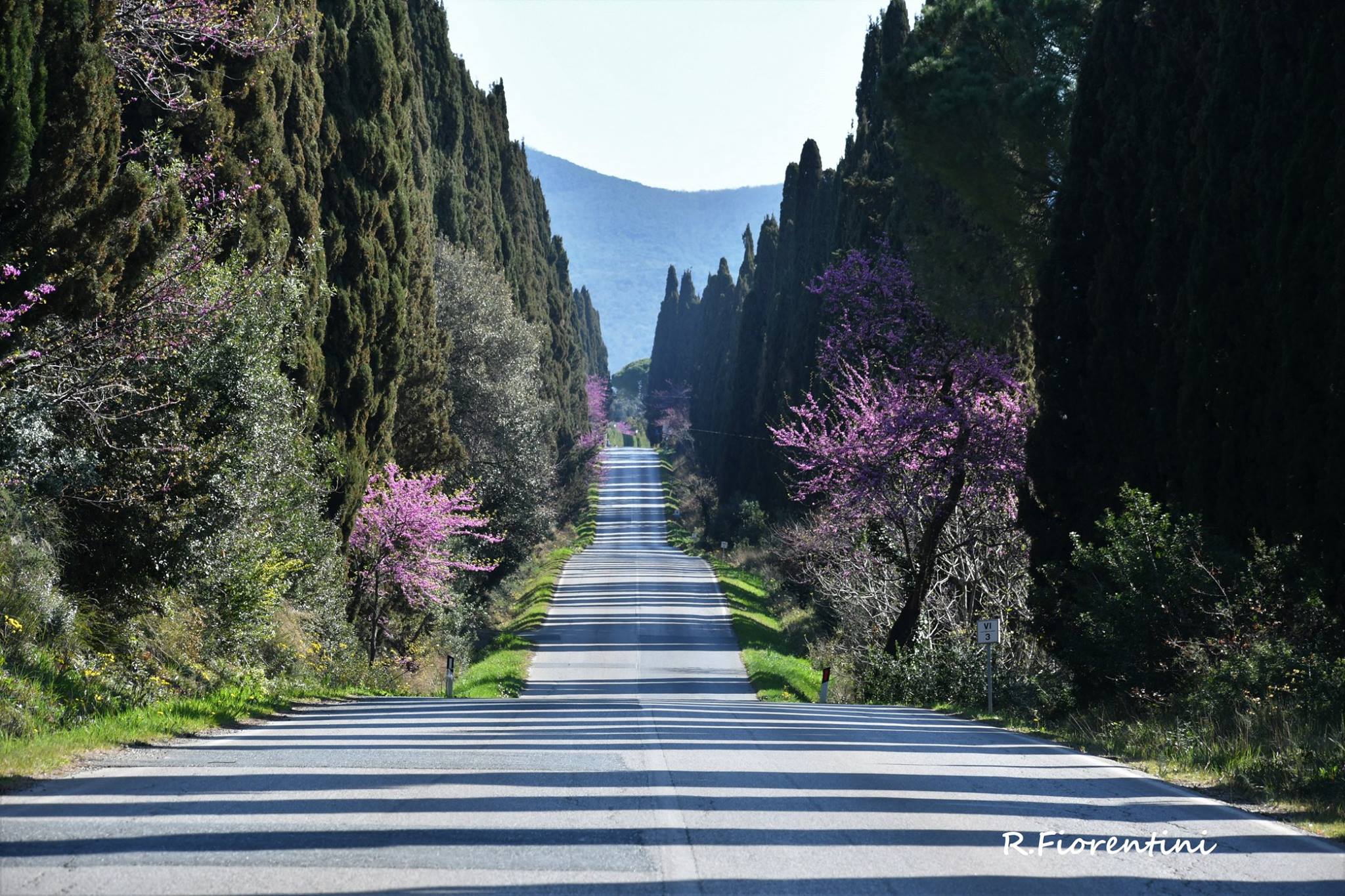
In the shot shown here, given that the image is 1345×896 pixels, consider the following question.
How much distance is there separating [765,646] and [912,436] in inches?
630

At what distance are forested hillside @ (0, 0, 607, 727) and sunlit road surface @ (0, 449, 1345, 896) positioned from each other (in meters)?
2.91

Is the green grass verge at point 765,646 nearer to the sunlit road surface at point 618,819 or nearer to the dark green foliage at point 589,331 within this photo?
the sunlit road surface at point 618,819

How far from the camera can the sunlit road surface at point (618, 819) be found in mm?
5551

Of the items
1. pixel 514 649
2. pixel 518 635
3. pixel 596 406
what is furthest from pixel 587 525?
pixel 514 649

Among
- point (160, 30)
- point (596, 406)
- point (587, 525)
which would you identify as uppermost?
point (160, 30)

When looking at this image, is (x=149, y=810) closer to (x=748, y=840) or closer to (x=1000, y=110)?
(x=748, y=840)

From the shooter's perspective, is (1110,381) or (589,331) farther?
(589,331)

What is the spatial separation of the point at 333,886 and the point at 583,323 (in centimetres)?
11894

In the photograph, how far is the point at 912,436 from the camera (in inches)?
922

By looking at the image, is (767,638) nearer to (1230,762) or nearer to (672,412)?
(1230,762)

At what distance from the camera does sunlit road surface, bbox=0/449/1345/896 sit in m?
5.55

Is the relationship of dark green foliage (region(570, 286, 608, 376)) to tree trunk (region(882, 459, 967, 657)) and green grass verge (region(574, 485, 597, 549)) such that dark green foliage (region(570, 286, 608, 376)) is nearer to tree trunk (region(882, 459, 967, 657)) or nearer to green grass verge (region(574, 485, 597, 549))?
green grass verge (region(574, 485, 597, 549))

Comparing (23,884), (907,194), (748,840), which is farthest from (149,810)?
(907,194)

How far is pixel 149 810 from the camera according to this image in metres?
6.71
